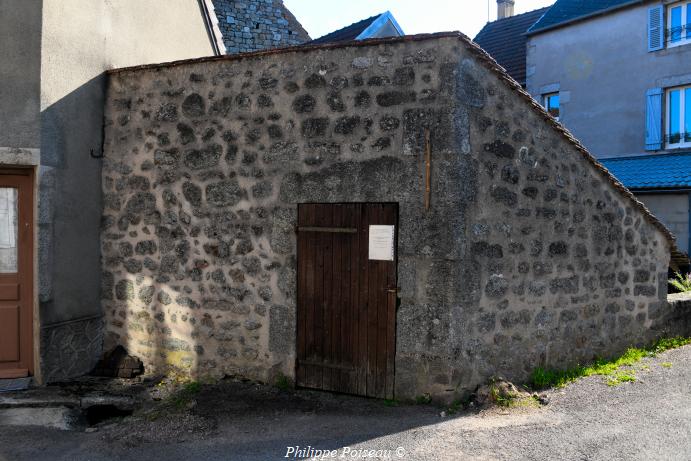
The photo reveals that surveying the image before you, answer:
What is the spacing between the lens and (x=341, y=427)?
172 inches

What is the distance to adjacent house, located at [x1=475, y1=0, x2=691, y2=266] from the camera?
40.5ft

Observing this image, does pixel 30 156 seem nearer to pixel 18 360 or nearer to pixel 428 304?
pixel 18 360

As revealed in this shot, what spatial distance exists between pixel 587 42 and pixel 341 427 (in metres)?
13.2

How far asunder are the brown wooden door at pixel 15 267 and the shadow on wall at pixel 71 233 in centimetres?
22

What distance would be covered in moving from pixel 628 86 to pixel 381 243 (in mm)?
11500

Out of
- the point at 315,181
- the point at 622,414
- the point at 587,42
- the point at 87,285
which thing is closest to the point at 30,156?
the point at 87,285

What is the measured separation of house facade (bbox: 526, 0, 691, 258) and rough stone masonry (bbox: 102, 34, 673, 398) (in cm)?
675

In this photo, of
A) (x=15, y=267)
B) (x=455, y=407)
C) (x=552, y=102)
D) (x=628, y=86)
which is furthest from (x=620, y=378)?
(x=552, y=102)

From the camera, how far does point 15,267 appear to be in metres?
5.65

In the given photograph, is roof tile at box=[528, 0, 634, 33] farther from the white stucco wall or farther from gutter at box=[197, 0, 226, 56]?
the white stucco wall

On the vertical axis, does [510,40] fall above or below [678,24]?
above

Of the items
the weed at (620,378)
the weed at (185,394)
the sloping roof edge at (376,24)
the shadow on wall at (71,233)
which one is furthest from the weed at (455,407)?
the sloping roof edge at (376,24)

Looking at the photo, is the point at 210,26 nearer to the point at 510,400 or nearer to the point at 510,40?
the point at 510,400

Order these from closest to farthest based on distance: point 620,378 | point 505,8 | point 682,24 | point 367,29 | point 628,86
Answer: point 620,378 → point 367,29 → point 682,24 → point 628,86 → point 505,8
